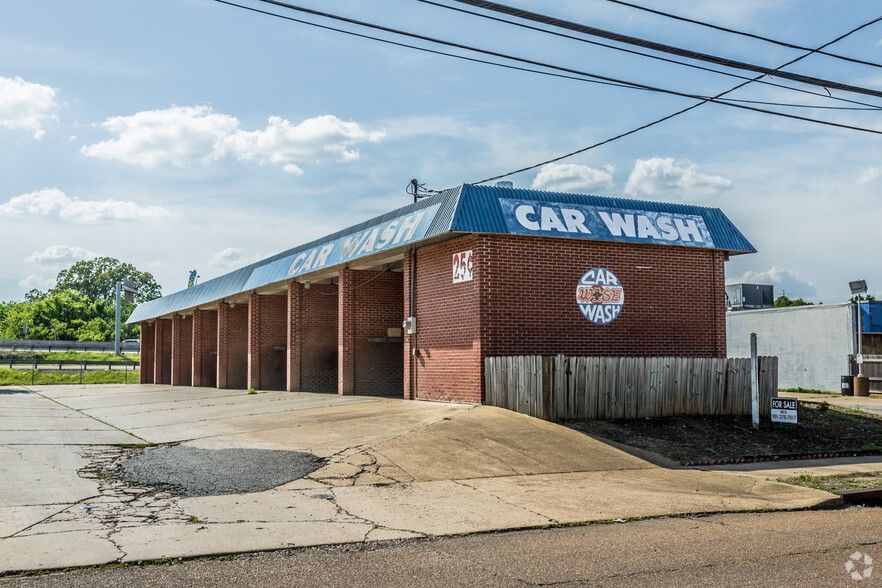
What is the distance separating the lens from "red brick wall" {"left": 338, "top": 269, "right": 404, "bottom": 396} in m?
22.1

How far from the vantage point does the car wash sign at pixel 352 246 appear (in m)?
17.6

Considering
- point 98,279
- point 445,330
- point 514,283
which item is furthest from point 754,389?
point 98,279

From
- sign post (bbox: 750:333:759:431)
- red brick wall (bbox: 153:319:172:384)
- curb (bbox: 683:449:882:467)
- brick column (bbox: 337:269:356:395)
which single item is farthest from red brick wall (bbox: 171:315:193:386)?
curb (bbox: 683:449:882:467)

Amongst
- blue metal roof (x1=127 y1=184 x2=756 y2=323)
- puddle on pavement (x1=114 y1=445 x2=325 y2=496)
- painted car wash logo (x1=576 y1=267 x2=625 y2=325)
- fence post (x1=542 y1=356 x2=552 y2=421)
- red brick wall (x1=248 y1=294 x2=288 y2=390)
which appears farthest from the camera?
red brick wall (x1=248 y1=294 x2=288 y2=390)

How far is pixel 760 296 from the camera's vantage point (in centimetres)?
3819

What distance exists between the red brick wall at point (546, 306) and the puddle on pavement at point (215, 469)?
5.82 metres

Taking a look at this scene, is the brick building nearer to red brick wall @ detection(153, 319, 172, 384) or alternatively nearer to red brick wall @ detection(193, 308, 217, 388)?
red brick wall @ detection(193, 308, 217, 388)

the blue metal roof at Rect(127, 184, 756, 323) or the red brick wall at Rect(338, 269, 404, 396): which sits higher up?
the blue metal roof at Rect(127, 184, 756, 323)

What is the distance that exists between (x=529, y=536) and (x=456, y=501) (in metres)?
1.79

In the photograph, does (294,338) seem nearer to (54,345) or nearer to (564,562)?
(564,562)

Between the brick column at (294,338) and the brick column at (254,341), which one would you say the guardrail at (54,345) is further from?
the brick column at (294,338)

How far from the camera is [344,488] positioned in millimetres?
9844

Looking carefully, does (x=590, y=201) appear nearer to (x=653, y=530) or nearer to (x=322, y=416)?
(x=322, y=416)

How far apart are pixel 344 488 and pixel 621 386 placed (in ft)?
23.9
